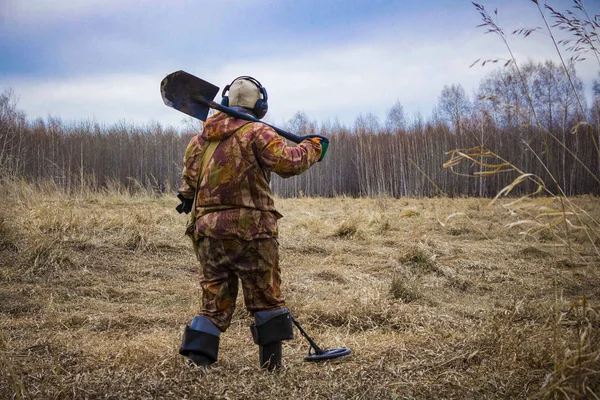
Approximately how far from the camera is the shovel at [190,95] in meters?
3.09

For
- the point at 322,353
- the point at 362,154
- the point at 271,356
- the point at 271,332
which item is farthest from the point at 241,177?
the point at 362,154

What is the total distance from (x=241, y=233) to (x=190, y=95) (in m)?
1.00

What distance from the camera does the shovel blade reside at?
3098mm

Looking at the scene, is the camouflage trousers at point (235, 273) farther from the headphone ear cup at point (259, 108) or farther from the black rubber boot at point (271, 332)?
the headphone ear cup at point (259, 108)

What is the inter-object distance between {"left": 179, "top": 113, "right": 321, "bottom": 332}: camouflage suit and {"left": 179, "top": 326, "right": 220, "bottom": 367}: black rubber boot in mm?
108

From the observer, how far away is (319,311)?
434cm

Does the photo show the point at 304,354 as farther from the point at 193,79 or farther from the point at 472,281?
the point at 472,281

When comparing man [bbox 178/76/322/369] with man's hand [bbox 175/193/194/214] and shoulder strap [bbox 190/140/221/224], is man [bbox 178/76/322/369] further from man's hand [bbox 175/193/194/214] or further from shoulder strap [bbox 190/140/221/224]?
man's hand [bbox 175/193/194/214]

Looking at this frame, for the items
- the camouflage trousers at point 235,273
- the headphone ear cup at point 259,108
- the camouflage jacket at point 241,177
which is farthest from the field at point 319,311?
the headphone ear cup at point 259,108

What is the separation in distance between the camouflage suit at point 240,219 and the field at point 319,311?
43 cm

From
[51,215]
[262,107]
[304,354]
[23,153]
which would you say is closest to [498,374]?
[304,354]

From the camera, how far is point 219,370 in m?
2.75

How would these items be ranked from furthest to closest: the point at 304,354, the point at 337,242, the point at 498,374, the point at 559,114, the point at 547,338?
the point at 559,114
the point at 337,242
the point at 304,354
the point at 547,338
the point at 498,374

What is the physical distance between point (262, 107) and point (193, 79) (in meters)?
0.46
